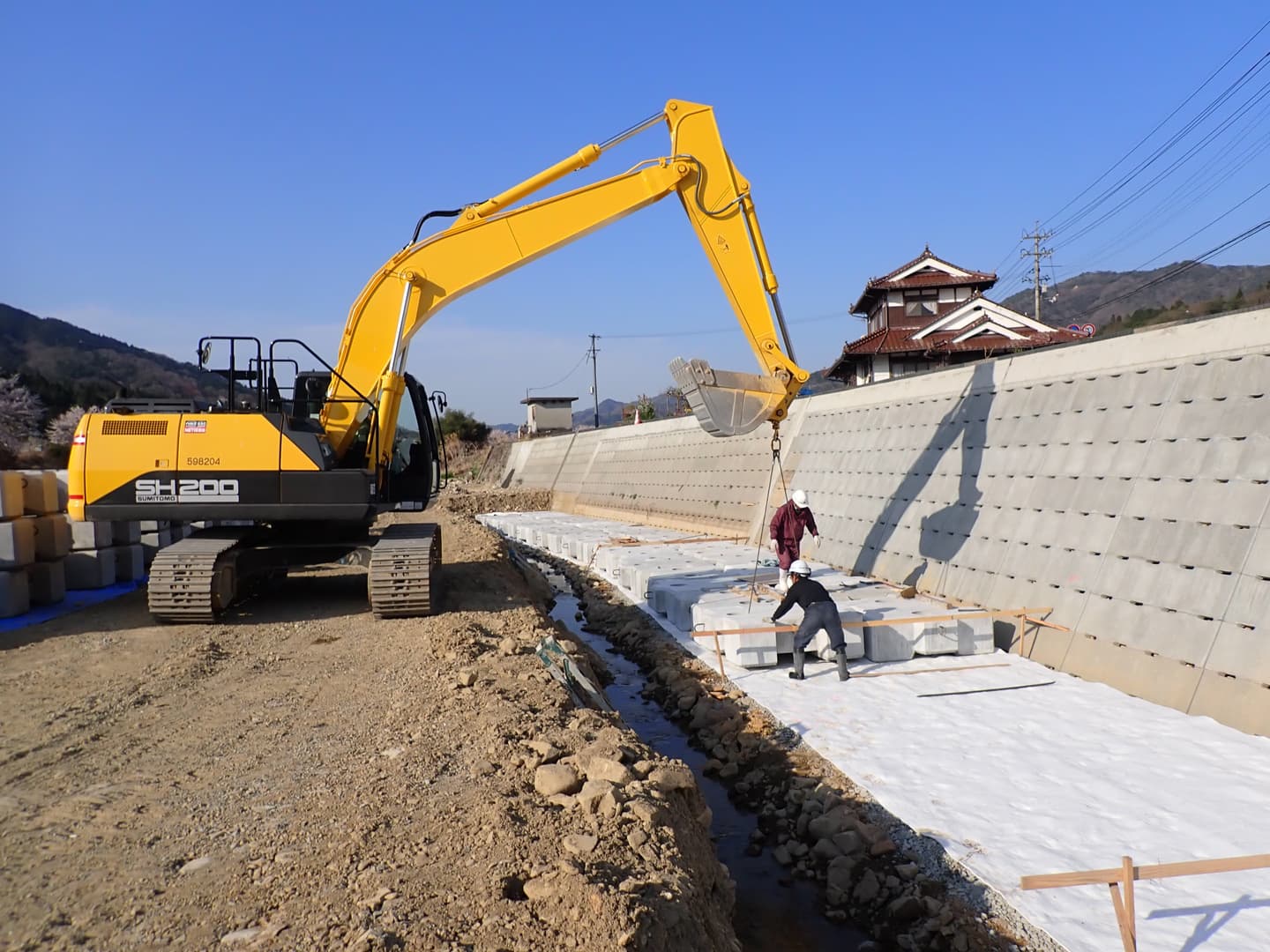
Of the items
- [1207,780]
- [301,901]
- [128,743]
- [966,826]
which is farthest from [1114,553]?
[128,743]

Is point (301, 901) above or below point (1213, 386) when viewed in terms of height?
below

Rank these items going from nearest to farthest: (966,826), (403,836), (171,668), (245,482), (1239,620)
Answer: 1. (403,836)
2. (966,826)
3. (1239,620)
4. (171,668)
5. (245,482)

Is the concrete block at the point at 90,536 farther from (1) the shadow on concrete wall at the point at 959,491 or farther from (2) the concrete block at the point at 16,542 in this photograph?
(1) the shadow on concrete wall at the point at 959,491

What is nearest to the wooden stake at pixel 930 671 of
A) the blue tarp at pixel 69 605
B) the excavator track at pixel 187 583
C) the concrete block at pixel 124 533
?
the excavator track at pixel 187 583

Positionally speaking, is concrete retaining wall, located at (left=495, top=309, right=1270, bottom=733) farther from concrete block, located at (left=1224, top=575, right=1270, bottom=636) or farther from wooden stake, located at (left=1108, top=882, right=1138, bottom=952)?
wooden stake, located at (left=1108, top=882, right=1138, bottom=952)

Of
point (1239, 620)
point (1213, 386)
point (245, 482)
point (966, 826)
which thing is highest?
point (1213, 386)

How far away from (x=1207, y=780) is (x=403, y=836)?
5046mm

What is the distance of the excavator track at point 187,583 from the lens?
8.68 metres

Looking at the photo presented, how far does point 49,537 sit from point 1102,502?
12.0 m

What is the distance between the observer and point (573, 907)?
10.7ft

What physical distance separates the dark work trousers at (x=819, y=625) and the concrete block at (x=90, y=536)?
951 cm

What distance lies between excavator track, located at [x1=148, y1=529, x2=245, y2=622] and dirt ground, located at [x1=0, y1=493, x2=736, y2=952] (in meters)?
0.78

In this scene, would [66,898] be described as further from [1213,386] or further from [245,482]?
[1213,386]

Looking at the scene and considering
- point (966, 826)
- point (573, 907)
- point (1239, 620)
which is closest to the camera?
point (573, 907)
